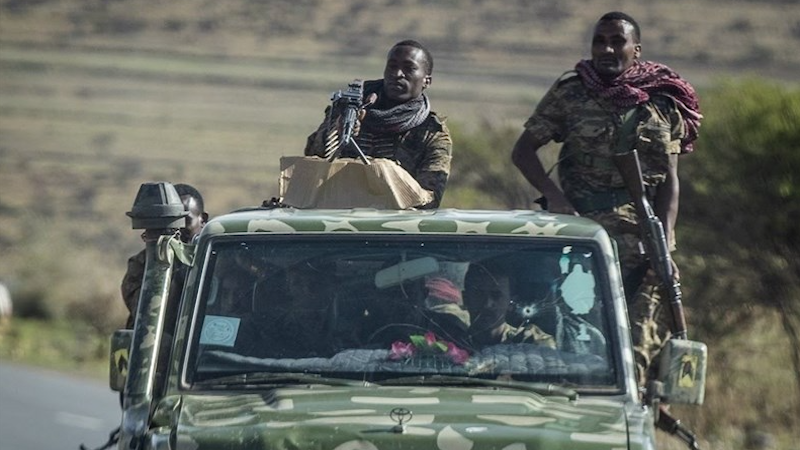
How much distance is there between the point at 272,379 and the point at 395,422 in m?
0.62

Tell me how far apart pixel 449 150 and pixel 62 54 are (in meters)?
73.5

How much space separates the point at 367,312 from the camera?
5.80 metres

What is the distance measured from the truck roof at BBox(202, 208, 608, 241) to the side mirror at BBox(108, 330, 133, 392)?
0.47 metres

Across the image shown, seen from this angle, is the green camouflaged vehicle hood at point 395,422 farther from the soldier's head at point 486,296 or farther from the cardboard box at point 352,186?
the cardboard box at point 352,186

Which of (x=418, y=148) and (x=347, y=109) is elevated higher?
(x=347, y=109)

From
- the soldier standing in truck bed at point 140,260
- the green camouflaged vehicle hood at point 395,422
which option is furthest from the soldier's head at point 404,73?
the green camouflaged vehicle hood at point 395,422

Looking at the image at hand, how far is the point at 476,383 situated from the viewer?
18.2 feet

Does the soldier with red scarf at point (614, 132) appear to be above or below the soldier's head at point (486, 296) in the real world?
above

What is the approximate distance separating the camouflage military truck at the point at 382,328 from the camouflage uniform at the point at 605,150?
152 cm

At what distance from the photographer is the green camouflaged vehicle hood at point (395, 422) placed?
16.5ft

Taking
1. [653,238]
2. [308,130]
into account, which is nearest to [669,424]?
[653,238]

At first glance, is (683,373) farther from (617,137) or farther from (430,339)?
(617,137)

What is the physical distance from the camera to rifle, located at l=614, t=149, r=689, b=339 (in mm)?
6969

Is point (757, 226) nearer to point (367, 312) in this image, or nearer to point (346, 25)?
point (367, 312)
